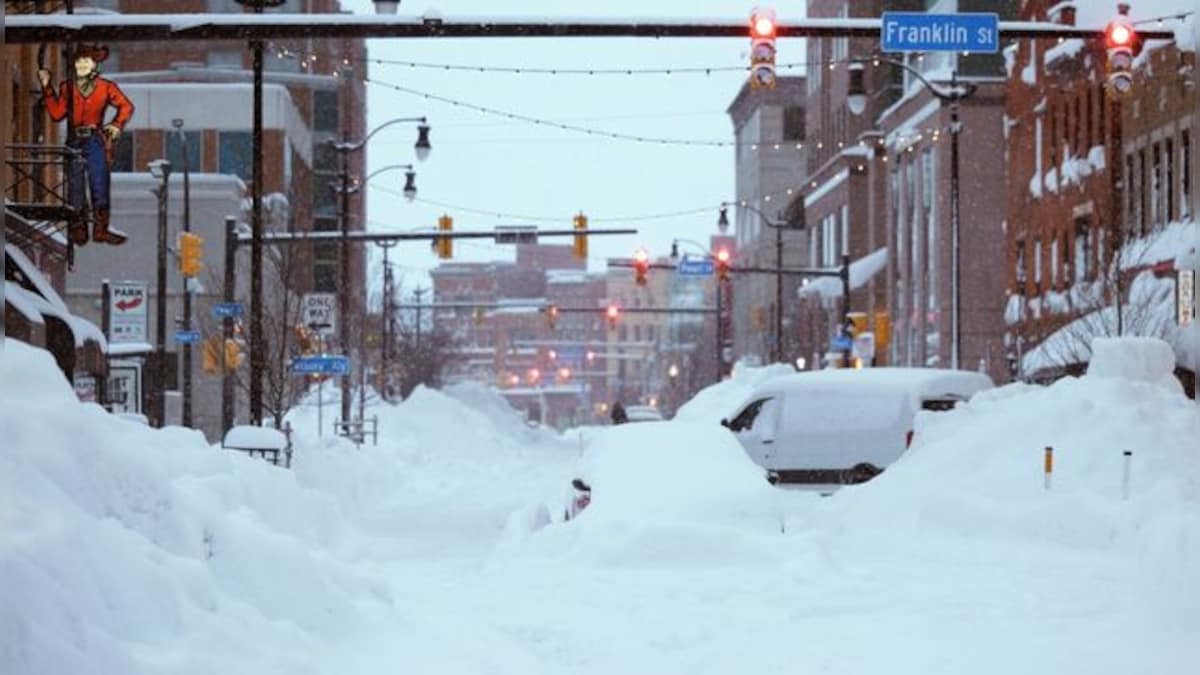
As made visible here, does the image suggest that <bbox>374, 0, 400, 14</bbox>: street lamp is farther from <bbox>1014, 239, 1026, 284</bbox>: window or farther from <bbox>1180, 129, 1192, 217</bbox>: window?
<bbox>1014, 239, 1026, 284</bbox>: window

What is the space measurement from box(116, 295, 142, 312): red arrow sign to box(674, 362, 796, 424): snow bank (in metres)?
19.3

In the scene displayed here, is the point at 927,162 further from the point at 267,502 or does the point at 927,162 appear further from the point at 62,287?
the point at 267,502

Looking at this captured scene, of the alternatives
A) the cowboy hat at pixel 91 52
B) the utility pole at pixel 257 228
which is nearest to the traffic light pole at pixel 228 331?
the utility pole at pixel 257 228

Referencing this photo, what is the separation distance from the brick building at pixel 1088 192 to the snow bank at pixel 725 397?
7.14 metres

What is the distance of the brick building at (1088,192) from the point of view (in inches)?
1603

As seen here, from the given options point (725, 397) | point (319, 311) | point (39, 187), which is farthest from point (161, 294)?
point (725, 397)

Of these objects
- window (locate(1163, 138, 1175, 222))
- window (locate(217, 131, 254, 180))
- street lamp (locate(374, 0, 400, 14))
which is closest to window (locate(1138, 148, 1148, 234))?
window (locate(1163, 138, 1175, 222))

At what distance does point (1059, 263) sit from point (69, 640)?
156ft

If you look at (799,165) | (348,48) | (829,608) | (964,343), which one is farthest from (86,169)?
(799,165)

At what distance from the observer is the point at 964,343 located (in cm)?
6925

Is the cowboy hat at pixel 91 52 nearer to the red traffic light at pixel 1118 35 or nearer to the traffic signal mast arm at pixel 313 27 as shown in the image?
the traffic signal mast arm at pixel 313 27

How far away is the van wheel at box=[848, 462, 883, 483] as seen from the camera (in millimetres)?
26938

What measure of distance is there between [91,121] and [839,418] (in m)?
10.9

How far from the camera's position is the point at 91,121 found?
80.8 feet
